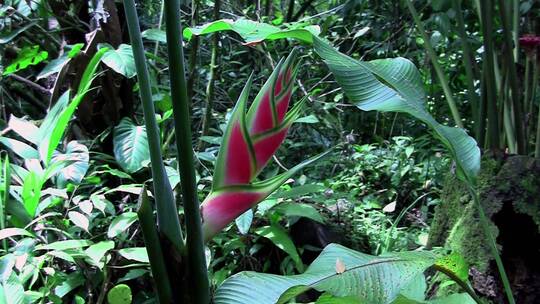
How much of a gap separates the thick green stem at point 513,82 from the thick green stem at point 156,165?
899mm

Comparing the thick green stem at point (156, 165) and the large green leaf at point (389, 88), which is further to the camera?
the large green leaf at point (389, 88)

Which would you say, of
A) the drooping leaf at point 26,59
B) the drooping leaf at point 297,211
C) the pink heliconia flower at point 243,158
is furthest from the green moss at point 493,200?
the drooping leaf at point 26,59

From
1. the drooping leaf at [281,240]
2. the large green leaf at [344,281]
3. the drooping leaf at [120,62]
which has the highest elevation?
the drooping leaf at [120,62]

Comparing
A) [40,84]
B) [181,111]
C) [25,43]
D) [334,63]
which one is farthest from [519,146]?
[25,43]

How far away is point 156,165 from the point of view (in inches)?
18.1

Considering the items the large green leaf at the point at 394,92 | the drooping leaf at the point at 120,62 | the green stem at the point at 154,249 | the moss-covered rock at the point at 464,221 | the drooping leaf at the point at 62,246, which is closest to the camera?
the green stem at the point at 154,249

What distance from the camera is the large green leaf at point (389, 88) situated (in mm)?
654

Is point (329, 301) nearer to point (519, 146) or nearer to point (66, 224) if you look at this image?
point (66, 224)

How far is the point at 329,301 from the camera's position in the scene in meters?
0.59

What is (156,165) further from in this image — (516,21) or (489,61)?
(516,21)

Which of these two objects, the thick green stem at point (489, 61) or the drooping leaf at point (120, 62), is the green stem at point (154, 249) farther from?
the thick green stem at point (489, 61)

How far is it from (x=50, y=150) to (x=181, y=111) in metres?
0.63

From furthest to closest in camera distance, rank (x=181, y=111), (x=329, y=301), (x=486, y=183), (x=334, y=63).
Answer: (x=486, y=183) < (x=334, y=63) < (x=329, y=301) < (x=181, y=111)

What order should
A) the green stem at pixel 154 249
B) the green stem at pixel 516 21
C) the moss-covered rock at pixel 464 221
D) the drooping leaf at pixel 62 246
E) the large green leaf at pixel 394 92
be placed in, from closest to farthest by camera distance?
the green stem at pixel 154 249 < the large green leaf at pixel 394 92 < the drooping leaf at pixel 62 246 < the moss-covered rock at pixel 464 221 < the green stem at pixel 516 21
